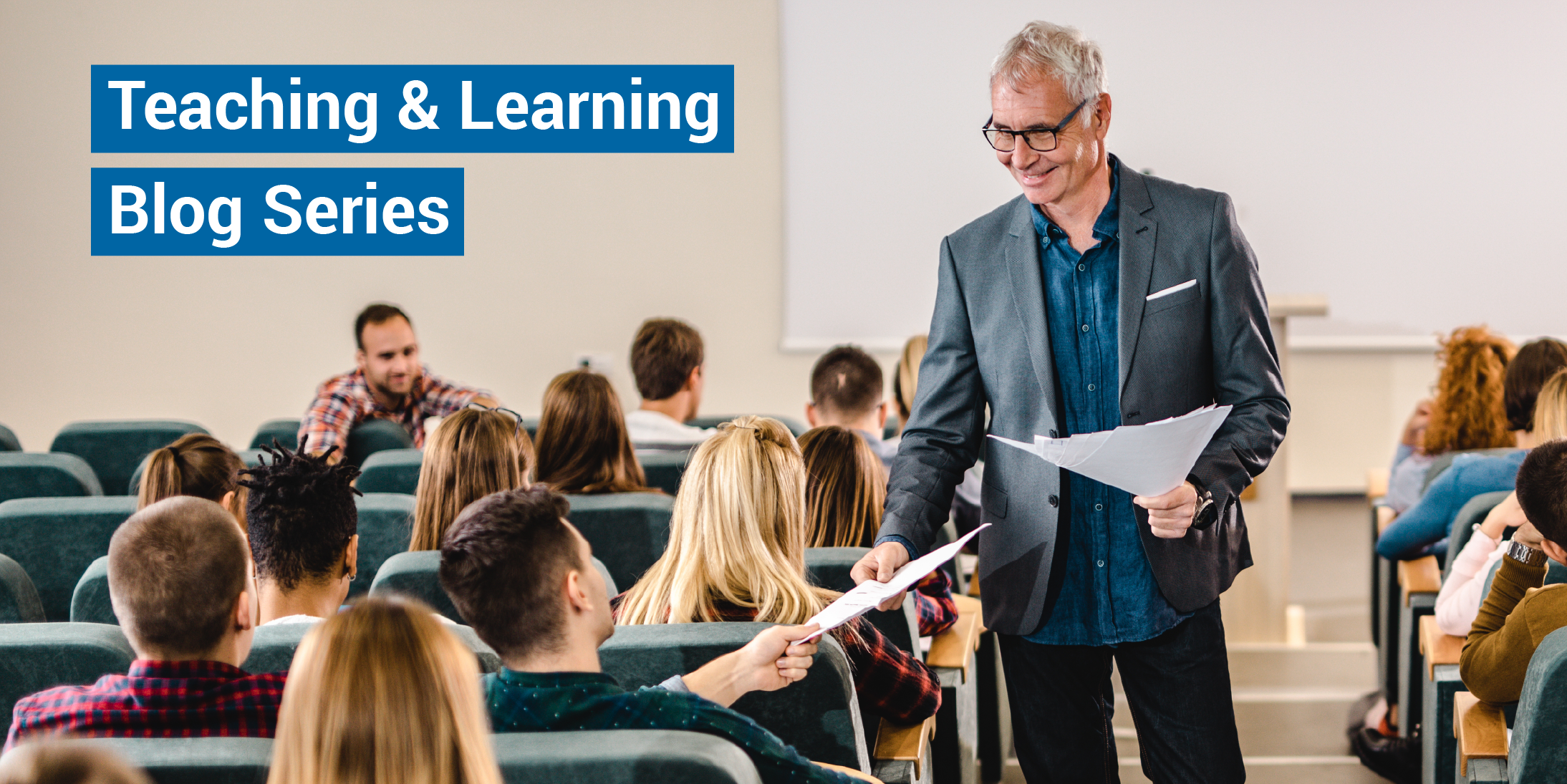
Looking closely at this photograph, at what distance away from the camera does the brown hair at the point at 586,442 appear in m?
3.11

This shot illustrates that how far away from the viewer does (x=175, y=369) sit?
7.10 m

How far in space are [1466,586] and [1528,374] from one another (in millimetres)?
1094

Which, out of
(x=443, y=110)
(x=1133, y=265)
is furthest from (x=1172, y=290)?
(x=443, y=110)

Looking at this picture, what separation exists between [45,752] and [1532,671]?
1.67m

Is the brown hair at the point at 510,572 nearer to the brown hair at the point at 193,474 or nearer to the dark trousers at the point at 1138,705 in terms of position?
the dark trousers at the point at 1138,705

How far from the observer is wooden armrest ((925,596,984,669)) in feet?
8.10

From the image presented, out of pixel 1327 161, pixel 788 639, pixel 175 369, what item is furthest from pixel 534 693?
pixel 175 369

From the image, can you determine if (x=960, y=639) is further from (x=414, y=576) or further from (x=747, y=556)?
(x=414, y=576)

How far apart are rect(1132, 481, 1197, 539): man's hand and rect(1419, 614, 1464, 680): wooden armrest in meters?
1.24

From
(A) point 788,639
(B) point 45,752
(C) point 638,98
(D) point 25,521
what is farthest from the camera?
(C) point 638,98

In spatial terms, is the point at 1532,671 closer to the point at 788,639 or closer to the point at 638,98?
the point at 788,639

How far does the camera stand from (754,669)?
5.23 feet

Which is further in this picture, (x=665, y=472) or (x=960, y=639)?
(x=665, y=472)

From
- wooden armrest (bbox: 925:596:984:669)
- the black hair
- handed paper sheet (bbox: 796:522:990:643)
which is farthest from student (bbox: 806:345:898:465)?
handed paper sheet (bbox: 796:522:990:643)
